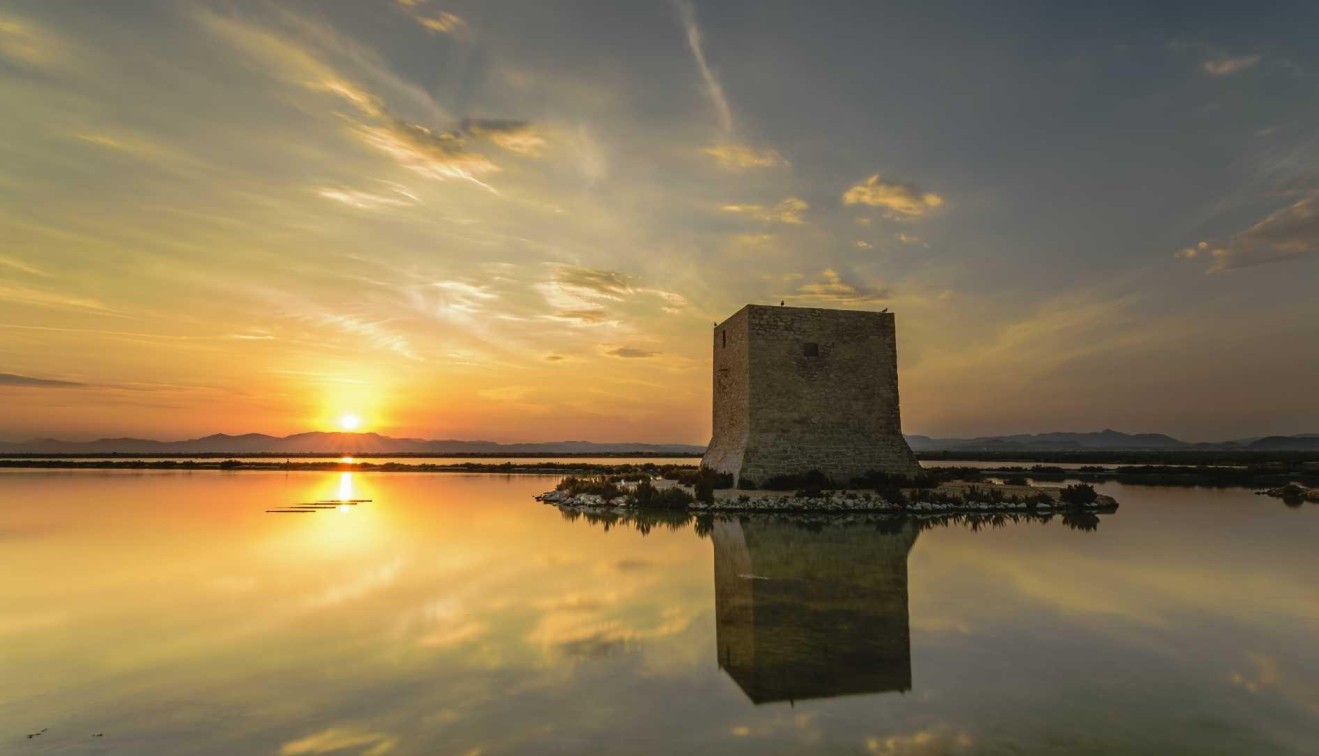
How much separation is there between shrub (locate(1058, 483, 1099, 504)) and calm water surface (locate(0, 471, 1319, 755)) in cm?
655

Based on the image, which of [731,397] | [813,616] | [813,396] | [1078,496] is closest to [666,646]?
[813,616]

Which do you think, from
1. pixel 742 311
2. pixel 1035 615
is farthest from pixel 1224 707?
pixel 742 311

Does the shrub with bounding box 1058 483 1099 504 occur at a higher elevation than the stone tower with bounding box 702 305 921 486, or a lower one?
lower

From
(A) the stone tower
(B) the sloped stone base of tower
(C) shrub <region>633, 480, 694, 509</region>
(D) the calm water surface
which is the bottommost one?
(D) the calm water surface

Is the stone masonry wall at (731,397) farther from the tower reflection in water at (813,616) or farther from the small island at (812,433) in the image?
the tower reflection in water at (813,616)

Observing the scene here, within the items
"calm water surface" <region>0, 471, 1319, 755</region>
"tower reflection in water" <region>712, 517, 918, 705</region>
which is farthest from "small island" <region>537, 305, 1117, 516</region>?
"tower reflection in water" <region>712, 517, 918, 705</region>

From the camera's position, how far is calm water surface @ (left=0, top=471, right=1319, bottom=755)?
4.16 m

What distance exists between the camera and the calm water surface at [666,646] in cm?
416

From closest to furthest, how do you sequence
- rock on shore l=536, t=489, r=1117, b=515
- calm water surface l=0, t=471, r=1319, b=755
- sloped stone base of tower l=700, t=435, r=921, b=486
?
calm water surface l=0, t=471, r=1319, b=755
rock on shore l=536, t=489, r=1117, b=515
sloped stone base of tower l=700, t=435, r=921, b=486

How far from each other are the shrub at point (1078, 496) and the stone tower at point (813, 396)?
4.42 metres

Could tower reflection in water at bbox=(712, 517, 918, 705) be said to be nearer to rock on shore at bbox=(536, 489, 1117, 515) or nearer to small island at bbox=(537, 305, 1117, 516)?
rock on shore at bbox=(536, 489, 1117, 515)

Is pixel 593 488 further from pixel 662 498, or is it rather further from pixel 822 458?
pixel 822 458

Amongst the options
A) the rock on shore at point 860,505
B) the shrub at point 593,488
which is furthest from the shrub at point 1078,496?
the shrub at point 593,488

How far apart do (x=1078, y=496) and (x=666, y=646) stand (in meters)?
18.1
